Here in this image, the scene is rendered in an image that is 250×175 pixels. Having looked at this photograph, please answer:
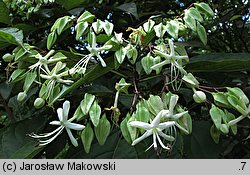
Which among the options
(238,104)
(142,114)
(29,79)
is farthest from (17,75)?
(238,104)

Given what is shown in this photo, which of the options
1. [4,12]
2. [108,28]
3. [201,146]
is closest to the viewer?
[108,28]

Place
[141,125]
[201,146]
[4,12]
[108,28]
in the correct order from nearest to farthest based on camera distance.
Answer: [141,125], [108,28], [201,146], [4,12]

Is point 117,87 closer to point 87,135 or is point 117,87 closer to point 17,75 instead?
point 87,135

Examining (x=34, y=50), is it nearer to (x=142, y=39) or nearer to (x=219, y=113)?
(x=142, y=39)

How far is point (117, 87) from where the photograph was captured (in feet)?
1.94

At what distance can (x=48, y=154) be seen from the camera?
2.71 ft

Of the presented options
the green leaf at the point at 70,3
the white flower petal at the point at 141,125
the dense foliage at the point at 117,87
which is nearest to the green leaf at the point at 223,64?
the dense foliage at the point at 117,87

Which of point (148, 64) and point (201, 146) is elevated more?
point (148, 64)

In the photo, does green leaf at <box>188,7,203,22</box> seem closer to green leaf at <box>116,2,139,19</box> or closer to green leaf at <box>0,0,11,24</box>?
green leaf at <box>116,2,139,19</box>

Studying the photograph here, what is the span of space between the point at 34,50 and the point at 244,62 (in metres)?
0.34

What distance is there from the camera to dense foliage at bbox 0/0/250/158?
1.90 feet

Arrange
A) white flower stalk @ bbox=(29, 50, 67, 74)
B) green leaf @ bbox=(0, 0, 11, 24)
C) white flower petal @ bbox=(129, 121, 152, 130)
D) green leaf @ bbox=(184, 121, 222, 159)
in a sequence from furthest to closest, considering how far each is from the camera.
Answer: green leaf @ bbox=(0, 0, 11, 24)
green leaf @ bbox=(184, 121, 222, 159)
white flower stalk @ bbox=(29, 50, 67, 74)
white flower petal @ bbox=(129, 121, 152, 130)

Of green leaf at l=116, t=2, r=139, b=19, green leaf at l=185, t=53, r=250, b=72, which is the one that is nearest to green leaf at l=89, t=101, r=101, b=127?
green leaf at l=185, t=53, r=250, b=72

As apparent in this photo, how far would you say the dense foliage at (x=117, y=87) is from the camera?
0.58 m
